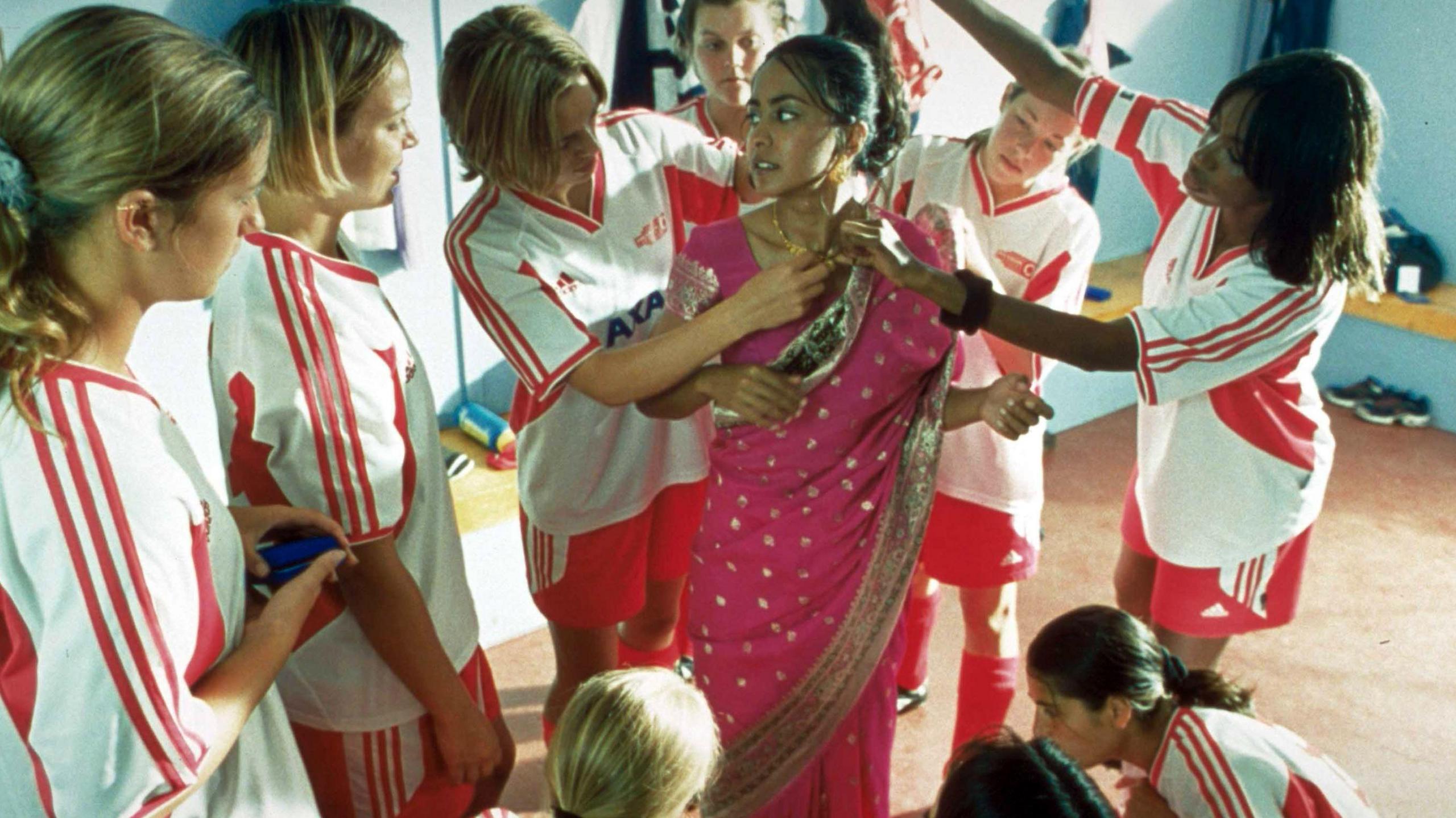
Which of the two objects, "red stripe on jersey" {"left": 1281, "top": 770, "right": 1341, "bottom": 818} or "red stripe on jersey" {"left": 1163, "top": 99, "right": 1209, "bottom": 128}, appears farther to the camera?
"red stripe on jersey" {"left": 1163, "top": 99, "right": 1209, "bottom": 128}

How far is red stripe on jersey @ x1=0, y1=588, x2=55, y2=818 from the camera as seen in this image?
3.21ft

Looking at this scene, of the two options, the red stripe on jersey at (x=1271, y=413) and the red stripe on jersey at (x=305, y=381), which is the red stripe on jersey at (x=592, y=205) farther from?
the red stripe on jersey at (x=1271, y=413)

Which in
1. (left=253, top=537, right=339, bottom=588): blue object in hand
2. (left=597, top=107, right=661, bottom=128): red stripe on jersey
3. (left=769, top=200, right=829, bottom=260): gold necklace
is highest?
(left=597, top=107, right=661, bottom=128): red stripe on jersey

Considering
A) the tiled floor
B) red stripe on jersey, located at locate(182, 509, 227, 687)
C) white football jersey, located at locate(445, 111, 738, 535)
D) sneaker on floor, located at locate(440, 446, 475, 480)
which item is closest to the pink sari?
white football jersey, located at locate(445, 111, 738, 535)

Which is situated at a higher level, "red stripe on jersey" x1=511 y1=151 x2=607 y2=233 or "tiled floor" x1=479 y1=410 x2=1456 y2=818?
"red stripe on jersey" x1=511 y1=151 x2=607 y2=233

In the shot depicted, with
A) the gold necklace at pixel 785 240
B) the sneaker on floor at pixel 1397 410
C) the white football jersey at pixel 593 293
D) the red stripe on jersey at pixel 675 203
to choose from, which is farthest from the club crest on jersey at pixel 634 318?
Result: the sneaker on floor at pixel 1397 410

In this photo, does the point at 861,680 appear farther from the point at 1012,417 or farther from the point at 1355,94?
the point at 1355,94

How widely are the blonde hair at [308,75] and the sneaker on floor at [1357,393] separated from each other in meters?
4.51

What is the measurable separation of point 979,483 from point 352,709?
128cm

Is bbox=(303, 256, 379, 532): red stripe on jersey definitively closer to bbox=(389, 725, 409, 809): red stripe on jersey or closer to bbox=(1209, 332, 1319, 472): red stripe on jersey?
bbox=(389, 725, 409, 809): red stripe on jersey

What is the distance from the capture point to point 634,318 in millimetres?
2084

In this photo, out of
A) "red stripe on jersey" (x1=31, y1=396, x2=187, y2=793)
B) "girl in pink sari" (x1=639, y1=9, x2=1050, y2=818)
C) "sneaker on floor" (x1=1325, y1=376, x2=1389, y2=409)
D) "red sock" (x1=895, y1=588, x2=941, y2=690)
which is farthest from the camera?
"sneaker on floor" (x1=1325, y1=376, x2=1389, y2=409)

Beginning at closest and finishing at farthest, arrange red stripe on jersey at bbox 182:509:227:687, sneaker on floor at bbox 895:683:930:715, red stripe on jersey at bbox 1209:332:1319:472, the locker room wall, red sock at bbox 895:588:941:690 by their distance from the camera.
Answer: red stripe on jersey at bbox 182:509:227:687
red stripe on jersey at bbox 1209:332:1319:472
red sock at bbox 895:588:941:690
sneaker on floor at bbox 895:683:930:715
the locker room wall

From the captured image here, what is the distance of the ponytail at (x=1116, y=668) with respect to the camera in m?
1.75
